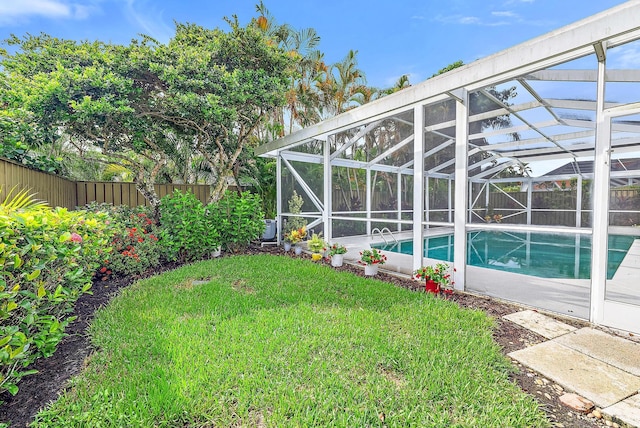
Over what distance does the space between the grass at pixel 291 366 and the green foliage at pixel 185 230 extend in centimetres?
226

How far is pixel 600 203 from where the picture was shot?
321 cm

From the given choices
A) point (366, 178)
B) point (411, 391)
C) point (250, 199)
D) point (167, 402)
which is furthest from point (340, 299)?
point (250, 199)

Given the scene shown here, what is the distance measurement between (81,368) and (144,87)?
19.9ft

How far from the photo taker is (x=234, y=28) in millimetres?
7051

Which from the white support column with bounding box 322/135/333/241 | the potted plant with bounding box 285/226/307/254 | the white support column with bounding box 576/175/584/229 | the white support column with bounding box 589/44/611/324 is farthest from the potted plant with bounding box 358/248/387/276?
the white support column with bounding box 589/44/611/324

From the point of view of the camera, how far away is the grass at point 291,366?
197cm

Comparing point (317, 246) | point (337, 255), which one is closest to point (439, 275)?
point (337, 255)

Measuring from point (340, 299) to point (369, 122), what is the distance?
11.8 ft

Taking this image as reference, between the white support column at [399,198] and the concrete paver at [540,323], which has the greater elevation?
the white support column at [399,198]

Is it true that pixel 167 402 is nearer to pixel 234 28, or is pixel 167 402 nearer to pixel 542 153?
pixel 542 153

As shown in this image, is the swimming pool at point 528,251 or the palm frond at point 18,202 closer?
the palm frond at point 18,202

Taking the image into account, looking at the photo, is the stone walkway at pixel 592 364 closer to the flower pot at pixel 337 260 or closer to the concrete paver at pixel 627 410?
the concrete paver at pixel 627 410

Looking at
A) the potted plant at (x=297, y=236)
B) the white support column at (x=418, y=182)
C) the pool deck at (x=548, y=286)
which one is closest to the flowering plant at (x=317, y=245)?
the potted plant at (x=297, y=236)

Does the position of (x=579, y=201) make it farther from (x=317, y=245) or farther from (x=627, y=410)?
(x=317, y=245)
